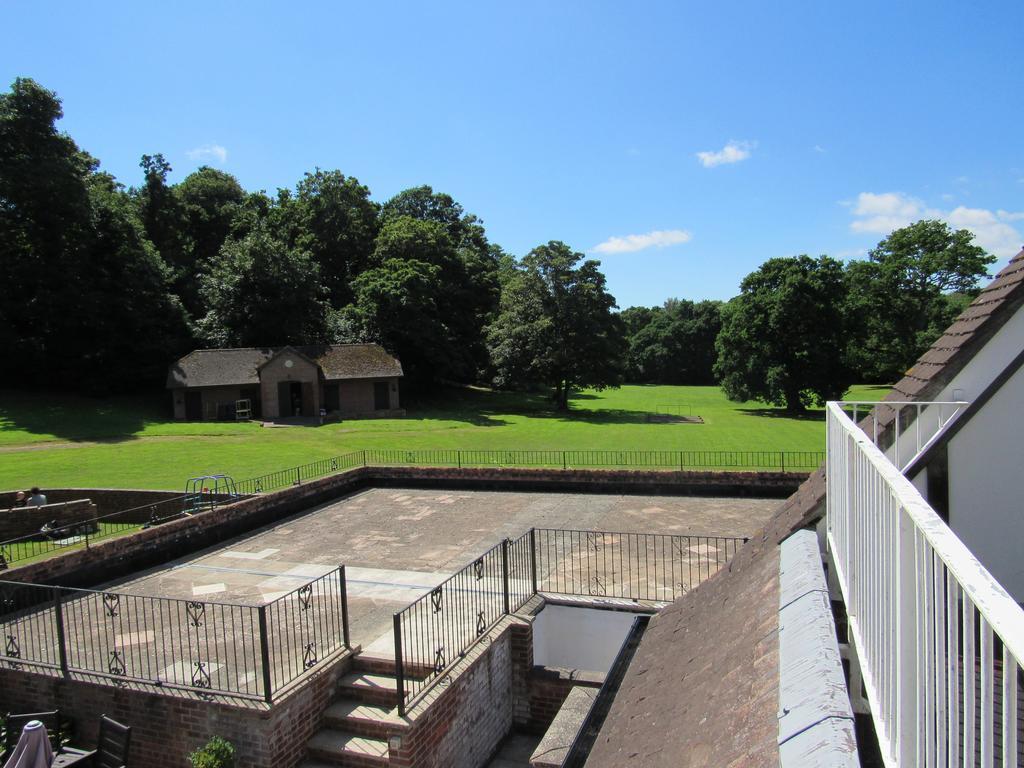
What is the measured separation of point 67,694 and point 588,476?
13.3 metres

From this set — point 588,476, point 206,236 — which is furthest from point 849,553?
point 206,236

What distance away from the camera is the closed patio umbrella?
7070 millimetres

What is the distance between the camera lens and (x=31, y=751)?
712 cm

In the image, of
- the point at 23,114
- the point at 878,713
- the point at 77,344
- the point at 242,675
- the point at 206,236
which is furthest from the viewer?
the point at 206,236

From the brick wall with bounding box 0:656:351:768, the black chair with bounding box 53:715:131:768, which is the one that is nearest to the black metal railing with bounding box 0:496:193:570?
the brick wall with bounding box 0:656:351:768

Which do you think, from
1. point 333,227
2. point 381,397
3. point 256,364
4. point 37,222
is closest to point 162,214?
point 333,227

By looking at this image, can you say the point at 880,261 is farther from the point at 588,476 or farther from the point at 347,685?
the point at 347,685

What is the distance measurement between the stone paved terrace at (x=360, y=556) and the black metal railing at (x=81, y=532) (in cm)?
200

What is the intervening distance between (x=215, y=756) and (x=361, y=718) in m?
1.67

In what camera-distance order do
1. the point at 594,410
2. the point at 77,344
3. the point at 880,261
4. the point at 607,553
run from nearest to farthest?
the point at 607,553 → the point at 77,344 → the point at 594,410 → the point at 880,261

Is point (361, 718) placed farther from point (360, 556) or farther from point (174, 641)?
point (360, 556)

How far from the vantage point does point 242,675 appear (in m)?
8.61

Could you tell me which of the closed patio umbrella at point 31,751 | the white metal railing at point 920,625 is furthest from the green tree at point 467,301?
the white metal railing at point 920,625

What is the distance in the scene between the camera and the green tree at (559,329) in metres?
45.1
